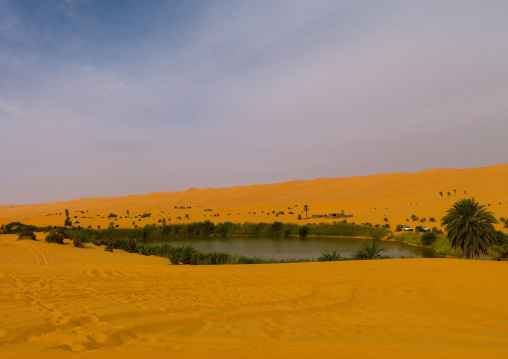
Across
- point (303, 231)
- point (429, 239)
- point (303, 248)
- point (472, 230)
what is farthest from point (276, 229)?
point (472, 230)

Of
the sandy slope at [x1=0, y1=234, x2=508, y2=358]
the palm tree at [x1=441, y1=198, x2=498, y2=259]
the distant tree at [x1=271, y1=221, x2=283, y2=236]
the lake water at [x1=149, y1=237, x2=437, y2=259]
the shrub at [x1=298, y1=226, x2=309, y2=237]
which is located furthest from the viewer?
the distant tree at [x1=271, y1=221, x2=283, y2=236]

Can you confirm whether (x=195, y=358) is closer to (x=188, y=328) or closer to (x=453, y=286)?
(x=188, y=328)

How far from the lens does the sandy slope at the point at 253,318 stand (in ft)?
11.0

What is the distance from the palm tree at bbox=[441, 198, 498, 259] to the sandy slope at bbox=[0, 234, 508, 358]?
26.0ft

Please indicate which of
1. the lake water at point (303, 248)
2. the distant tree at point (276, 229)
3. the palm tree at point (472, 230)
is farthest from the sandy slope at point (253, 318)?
the distant tree at point (276, 229)

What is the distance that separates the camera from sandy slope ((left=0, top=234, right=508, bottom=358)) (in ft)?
11.0

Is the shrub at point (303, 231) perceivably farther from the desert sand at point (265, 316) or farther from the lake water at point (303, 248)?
the desert sand at point (265, 316)

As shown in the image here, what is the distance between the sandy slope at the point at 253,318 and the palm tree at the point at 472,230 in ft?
26.0

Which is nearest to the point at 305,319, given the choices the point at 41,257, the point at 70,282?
the point at 70,282

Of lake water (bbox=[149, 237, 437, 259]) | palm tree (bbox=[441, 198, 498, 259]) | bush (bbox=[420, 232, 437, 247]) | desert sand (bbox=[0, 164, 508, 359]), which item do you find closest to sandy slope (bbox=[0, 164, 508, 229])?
lake water (bbox=[149, 237, 437, 259])

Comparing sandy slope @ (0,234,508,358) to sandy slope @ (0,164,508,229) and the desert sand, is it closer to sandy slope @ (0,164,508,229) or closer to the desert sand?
the desert sand

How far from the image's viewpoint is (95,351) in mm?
3020

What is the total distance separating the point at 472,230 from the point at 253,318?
15.8m

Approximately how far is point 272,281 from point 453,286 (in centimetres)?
489
